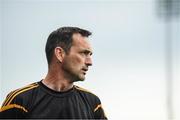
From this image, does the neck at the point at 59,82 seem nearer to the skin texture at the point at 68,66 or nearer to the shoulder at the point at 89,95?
the skin texture at the point at 68,66

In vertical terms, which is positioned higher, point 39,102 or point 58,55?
point 58,55

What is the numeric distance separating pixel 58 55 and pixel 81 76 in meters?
0.26

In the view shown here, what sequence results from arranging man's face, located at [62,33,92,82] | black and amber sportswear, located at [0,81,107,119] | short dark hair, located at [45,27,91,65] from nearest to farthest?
1. black and amber sportswear, located at [0,81,107,119]
2. man's face, located at [62,33,92,82]
3. short dark hair, located at [45,27,91,65]

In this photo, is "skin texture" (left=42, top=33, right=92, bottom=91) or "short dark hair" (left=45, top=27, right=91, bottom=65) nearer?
"skin texture" (left=42, top=33, right=92, bottom=91)

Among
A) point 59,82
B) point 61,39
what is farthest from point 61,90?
point 61,39

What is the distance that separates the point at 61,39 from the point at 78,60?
26 centimetres

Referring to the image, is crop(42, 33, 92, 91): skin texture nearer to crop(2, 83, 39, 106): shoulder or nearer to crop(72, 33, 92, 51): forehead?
crop(72, 33, 92, 51): forehead

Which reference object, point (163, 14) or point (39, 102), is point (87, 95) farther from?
point (163, 14)

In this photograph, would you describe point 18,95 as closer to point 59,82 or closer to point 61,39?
point 59,82

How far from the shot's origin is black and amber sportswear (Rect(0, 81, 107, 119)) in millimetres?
4281

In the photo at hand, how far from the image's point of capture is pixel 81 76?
172 inches

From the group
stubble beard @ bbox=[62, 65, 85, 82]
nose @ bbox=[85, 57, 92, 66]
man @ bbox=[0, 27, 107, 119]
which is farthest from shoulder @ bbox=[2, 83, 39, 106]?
nose @ bbox=[85, 57, 92, 66]

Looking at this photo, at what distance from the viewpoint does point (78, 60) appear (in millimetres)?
4410

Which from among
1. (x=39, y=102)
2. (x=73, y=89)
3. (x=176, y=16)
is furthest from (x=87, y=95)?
(x=176, y=16)
